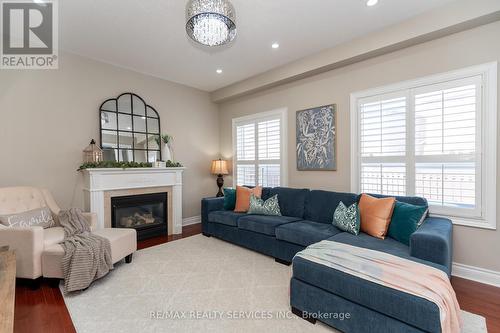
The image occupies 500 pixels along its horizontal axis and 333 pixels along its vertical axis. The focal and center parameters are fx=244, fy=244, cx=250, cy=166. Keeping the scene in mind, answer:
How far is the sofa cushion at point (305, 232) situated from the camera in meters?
2.82

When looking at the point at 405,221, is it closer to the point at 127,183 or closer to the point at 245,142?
the point at 245,142

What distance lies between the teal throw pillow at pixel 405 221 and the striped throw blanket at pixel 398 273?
65cm

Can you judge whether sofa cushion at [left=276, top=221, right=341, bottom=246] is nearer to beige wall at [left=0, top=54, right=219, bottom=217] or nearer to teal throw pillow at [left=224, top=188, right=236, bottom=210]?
teal throw pillow at [left=224, top=188, right=236, bottom=210]

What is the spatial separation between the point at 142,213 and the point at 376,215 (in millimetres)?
3701

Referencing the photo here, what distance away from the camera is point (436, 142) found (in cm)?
285

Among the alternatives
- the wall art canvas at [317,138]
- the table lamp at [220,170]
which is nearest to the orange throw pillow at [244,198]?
the wall art canvas at [317,138]

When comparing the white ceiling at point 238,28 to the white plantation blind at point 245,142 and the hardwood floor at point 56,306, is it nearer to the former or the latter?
the white plantation blind at point 245,142

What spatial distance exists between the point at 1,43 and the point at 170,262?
11.9 feet

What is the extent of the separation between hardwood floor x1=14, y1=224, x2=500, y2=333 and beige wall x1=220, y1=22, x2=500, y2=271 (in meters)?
0.34

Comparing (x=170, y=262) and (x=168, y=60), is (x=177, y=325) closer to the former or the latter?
(x=170, y=262)

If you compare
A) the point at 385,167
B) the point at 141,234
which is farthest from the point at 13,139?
the point at 385,167

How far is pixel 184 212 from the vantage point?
516 cm

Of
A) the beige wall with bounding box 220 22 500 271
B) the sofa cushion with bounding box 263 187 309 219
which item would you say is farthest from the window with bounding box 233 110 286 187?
the sofa cushion with bounding box 263 187 309 219

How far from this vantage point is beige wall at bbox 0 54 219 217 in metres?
3.27
